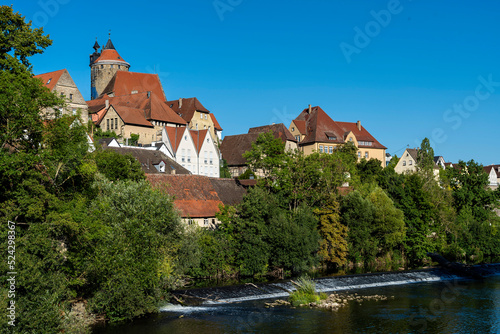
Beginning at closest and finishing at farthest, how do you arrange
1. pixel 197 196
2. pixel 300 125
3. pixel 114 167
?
pixel 114 167 → pixel 197 196 → pixel 300 125

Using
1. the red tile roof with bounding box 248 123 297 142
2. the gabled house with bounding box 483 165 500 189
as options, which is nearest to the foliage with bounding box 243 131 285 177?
the red tile roof with bounding box 248 123 297 142

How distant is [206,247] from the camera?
39.0 metres

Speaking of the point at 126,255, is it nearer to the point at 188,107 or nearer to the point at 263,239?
the point at 263,239

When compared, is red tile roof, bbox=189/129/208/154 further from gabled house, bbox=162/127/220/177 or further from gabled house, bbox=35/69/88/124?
gabled house, bbox=35/69/88/124

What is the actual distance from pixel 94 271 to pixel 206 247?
501 inches

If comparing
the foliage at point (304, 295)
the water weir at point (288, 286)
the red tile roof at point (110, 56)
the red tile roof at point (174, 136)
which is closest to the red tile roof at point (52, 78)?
the red tile roof at point (174, 136)

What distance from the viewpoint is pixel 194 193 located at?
4597cm

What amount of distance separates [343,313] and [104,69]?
99.2 meters

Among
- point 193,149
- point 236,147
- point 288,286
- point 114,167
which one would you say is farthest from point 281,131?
point 288,286

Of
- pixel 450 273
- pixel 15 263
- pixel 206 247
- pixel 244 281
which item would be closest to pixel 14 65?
pixel 15 263

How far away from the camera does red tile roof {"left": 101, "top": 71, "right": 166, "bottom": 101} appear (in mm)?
100213

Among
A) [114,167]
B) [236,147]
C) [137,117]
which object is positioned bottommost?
[114,167]

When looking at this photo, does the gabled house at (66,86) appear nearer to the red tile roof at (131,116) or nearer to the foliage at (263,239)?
the red tile roof at (131,116)

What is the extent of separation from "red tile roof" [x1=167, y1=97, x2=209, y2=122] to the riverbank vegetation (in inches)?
1546
